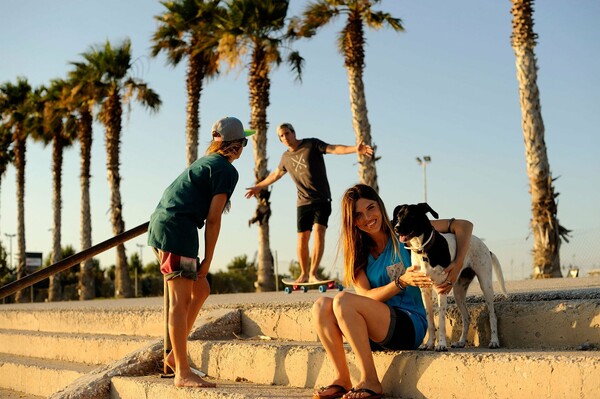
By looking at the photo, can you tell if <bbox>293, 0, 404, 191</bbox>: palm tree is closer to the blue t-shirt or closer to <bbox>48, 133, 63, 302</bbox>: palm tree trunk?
the blue t-shirt

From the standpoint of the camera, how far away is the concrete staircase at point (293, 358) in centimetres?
433

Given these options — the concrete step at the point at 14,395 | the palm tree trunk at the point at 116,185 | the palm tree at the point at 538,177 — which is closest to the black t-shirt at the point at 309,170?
the concrete step at the point at 14,395

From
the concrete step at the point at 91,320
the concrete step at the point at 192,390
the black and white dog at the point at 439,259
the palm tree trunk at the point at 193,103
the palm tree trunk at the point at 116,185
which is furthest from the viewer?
the palm tree trunk at the point at 116,185

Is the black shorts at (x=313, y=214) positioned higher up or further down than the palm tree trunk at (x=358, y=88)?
further down

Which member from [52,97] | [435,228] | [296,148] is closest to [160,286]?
[52,97]

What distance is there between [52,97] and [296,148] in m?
28.3

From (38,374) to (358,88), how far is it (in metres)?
13.6

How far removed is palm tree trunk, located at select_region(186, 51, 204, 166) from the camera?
87.0ft

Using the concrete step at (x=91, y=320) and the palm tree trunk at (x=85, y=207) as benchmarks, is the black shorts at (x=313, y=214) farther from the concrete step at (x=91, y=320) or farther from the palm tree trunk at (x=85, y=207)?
the palm tree trunk at (x=85, y=207)

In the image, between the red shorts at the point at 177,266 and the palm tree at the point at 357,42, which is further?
the palm tree at the point at 357,42

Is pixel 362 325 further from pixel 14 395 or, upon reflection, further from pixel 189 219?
pixel 14 395

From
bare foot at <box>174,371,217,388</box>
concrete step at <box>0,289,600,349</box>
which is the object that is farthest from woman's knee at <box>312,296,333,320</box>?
bare foot at <box>174,371,217,388</box>

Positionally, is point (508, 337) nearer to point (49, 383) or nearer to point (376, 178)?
point (49, 383)

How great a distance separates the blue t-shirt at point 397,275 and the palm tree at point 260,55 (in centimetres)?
1782
